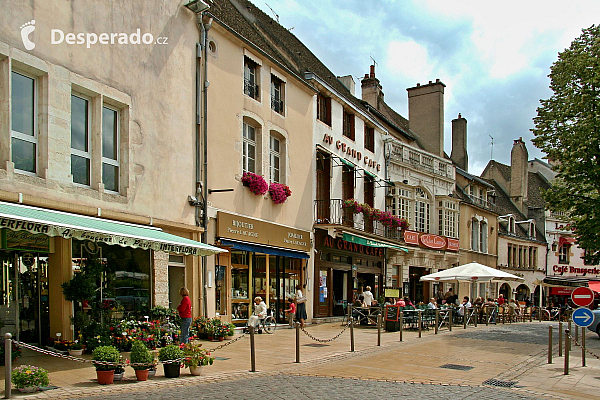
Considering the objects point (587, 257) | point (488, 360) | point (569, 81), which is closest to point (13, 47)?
point (488, 360)

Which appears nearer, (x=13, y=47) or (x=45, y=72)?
(x=13, y=47)

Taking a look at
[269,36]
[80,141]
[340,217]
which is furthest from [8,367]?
[269,36]

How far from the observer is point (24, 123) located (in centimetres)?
1116

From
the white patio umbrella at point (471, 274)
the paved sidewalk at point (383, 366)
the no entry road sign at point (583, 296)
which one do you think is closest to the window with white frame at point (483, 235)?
the white patio umbrella at point (471, 274)

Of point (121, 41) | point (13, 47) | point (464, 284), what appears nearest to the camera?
point (13, 47)

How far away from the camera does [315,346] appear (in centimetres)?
1510

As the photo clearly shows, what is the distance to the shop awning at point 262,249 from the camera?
17.2m

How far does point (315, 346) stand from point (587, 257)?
11.8 meters

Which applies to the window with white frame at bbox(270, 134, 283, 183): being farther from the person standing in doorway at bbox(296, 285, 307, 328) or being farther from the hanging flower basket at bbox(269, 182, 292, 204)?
the person standing in doorway at bbox(296, 285, 307, 328)

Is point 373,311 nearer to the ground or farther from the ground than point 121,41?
nearer to the ground

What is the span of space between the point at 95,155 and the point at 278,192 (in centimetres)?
762

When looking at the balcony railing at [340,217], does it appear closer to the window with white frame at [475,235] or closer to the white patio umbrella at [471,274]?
the white patio umbrella at [471,274]

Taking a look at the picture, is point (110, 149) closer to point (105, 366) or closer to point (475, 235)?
point (105, 366)

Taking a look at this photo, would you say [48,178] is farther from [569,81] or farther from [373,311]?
[569,81]
